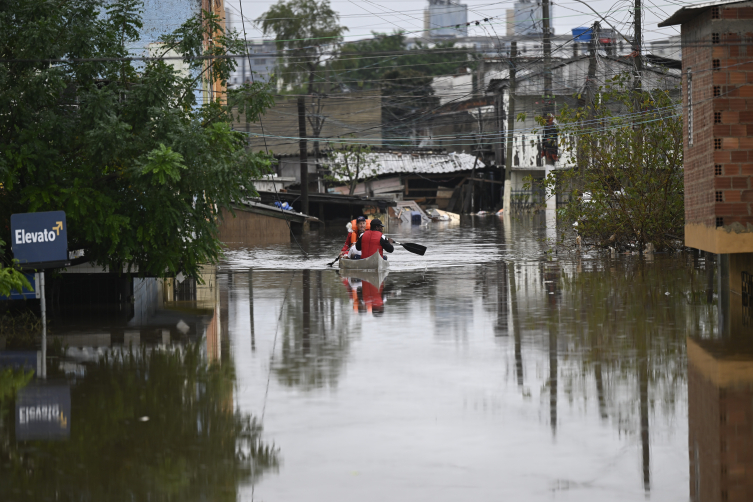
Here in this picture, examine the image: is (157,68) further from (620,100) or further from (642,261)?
(620,100)

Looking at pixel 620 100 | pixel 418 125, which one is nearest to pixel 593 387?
pixel 620 100

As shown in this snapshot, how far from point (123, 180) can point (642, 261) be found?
530 inches

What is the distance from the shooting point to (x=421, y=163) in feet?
215

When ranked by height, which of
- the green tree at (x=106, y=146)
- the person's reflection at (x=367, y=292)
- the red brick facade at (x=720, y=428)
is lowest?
the red brick facade at (x=720, y=428)

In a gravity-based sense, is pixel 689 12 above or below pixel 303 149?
below

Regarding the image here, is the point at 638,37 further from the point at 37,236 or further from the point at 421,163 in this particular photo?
the point at 421,163

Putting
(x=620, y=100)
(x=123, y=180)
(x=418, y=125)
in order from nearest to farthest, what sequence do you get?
(x=123, y=180) → (x=620, y=100) → (x=418, y=125)

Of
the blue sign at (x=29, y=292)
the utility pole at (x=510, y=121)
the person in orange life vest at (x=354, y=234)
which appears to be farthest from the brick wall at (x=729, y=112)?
the utility pole at (x=510, y=121)

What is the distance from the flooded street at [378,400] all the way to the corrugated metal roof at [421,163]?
155 feet

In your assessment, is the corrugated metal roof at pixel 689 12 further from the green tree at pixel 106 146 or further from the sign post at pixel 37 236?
the sign post at pixel 37 236

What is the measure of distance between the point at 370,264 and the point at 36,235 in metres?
9.95

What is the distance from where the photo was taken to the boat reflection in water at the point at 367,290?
15523mm

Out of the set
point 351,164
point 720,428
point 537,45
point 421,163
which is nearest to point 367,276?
point 720,428

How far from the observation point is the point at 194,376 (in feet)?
32.9
